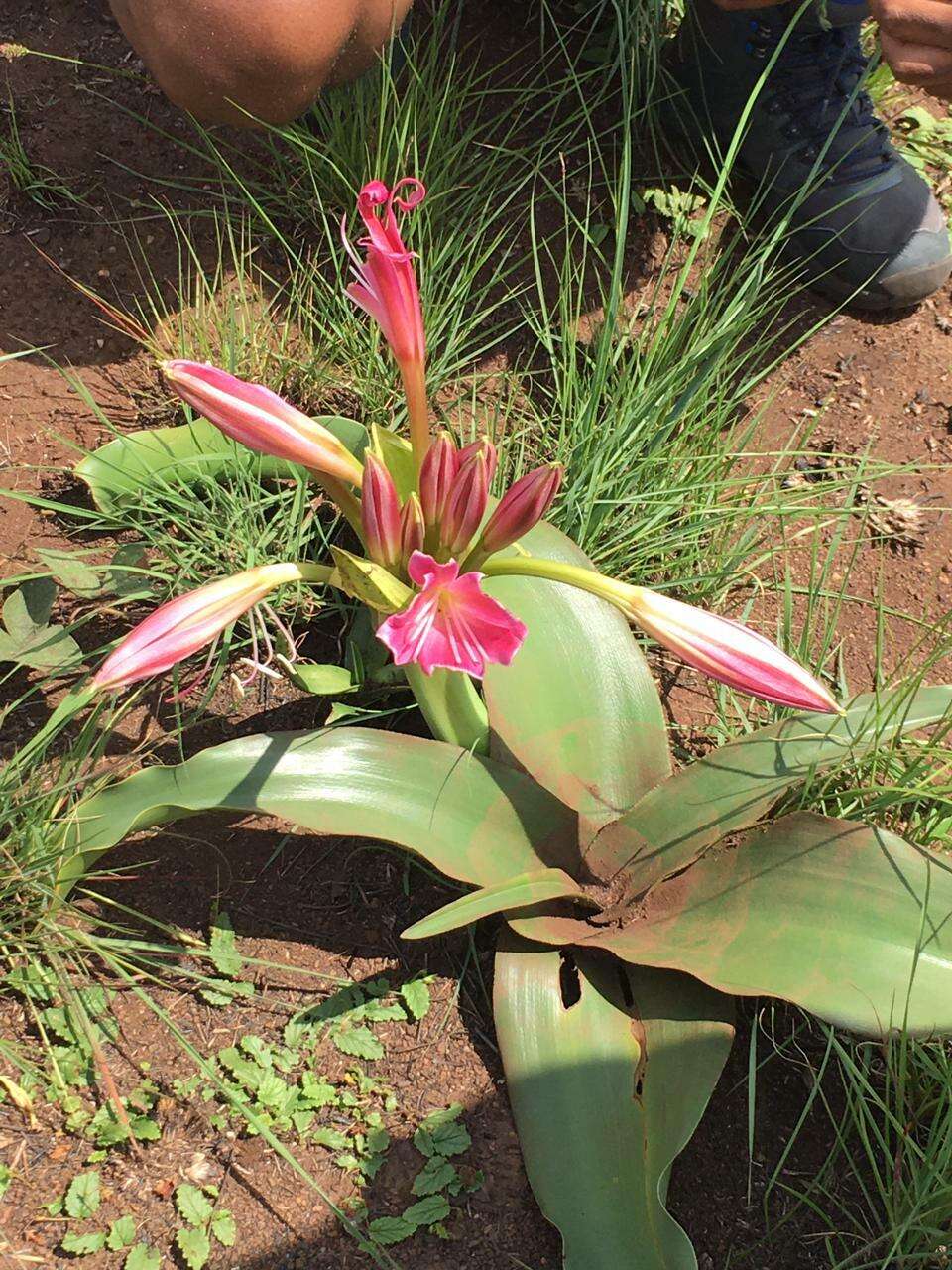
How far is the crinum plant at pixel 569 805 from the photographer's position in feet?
3.65

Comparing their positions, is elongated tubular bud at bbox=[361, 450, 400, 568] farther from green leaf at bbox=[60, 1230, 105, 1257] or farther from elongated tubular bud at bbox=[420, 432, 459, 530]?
green leaf at bbox=[60, 1230, 105, 1257]

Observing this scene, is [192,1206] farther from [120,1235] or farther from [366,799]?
[366,799]

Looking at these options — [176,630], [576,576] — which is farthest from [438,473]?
[176,630]

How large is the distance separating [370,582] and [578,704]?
34cm

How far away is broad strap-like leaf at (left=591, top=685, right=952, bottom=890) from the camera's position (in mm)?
1305

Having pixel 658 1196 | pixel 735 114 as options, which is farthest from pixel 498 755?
pixel 735 114

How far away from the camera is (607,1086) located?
121 cm

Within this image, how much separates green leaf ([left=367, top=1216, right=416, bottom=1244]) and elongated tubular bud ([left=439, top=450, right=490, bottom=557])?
2.39 ft

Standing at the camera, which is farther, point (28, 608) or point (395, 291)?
point (28, 608)

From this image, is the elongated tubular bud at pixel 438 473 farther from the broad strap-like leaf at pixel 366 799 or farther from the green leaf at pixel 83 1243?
the green leaf at pixel 83 1243

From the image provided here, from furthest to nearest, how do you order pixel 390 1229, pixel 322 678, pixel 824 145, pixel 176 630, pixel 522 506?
pixel 824 145
pixel 322 678
pixel 390 1229
pixel 522 506
pixel 176 630

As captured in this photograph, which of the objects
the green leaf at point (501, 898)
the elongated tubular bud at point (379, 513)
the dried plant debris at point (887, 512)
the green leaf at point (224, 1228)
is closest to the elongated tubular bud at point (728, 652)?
the elongated tubular bud at point (379, 513)

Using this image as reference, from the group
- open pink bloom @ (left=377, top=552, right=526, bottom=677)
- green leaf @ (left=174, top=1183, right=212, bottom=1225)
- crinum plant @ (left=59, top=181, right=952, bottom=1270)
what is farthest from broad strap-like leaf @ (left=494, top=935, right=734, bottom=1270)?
open pink bloom @ (left=377, top=552, right=526, bottom=677)

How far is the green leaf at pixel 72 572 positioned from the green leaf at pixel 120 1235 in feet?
2.56
